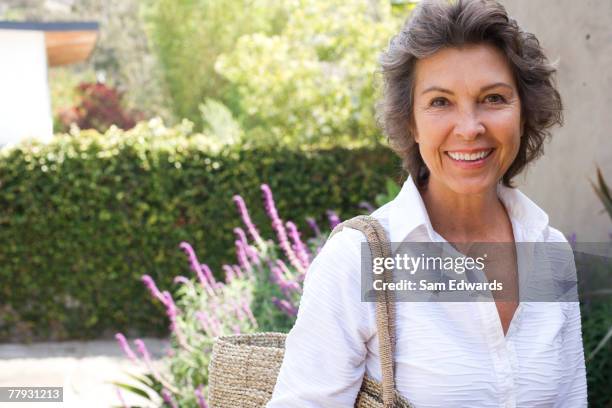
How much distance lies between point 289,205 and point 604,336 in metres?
Answer: 5.12

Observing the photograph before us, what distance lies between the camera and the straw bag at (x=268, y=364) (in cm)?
162

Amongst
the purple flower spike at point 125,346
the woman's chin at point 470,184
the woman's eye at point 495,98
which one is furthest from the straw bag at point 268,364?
the purple flower spike at point 125,346

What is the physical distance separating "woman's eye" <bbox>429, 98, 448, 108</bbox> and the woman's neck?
21 centimetres

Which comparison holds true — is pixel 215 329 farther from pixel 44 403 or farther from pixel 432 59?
pixel 432 59

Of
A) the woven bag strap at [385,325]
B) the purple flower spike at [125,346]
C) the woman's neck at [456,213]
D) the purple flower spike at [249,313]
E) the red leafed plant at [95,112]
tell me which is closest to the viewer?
the woven bag strap at [385,325]

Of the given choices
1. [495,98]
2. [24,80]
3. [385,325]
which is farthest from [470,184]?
[24,80]

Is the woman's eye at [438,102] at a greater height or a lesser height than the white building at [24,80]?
lesser

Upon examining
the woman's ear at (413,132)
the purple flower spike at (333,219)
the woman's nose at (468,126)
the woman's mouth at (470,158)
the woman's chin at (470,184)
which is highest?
the purple flower spike at (333,219)

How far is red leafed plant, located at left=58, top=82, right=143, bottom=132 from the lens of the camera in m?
23.2

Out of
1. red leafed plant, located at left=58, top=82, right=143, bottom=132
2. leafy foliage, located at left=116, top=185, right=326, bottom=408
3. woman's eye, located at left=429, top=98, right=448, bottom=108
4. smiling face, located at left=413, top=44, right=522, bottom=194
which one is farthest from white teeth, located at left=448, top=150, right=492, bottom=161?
red leafed plant, located at left=58, top=82, right=143, bottom=132

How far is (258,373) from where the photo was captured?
6.35 feet

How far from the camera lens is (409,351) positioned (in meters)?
1.66

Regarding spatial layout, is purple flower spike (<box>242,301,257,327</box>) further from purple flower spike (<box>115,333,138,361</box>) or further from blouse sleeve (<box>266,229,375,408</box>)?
blouse sleeve (<box>266,229,375,408</box>)

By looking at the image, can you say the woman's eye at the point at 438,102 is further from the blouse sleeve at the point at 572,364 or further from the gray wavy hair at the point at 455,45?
the blouse sleeve at the point at 572,364
